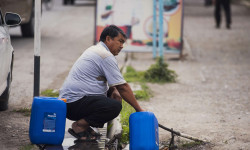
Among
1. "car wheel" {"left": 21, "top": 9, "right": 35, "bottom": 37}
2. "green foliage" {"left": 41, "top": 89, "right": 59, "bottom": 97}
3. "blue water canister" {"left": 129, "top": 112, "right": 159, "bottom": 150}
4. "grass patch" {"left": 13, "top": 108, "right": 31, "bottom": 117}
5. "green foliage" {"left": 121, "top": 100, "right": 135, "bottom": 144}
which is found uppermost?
"blue water canister" {"left": 129, "top": 112, "right": 159, "bottom": 150}

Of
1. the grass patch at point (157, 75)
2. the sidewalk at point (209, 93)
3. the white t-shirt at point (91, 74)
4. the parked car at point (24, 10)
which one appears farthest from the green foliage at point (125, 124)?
the parked car at point (24, 10)

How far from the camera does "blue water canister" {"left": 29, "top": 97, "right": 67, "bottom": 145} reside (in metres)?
5.00

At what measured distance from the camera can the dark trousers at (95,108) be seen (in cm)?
525

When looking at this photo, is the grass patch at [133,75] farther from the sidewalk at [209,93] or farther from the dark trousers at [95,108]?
the dark trousers at [95,108]

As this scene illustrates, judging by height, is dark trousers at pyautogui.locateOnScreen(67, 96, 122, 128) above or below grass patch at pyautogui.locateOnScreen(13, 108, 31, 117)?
above

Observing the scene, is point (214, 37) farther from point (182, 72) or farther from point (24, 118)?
point (24, 118)

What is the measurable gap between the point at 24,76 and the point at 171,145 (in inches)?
171

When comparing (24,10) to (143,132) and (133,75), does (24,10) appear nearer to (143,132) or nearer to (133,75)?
(133,75)

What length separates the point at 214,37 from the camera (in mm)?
17516

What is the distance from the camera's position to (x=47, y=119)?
16.5ft

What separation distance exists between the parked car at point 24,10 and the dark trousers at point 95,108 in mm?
3850

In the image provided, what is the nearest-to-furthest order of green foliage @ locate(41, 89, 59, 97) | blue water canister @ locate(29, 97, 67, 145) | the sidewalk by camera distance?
blue water canister @ locate(29, 97, 67, 145) → the sidewalk → green foliage @ locate(41, 89, 59, 97)

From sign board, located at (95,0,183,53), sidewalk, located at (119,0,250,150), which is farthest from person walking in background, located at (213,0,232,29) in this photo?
sign board, located at (95,0,183,53)

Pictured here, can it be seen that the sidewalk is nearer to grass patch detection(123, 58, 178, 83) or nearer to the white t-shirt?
grass patch detection(123, 58, 178, 83)
